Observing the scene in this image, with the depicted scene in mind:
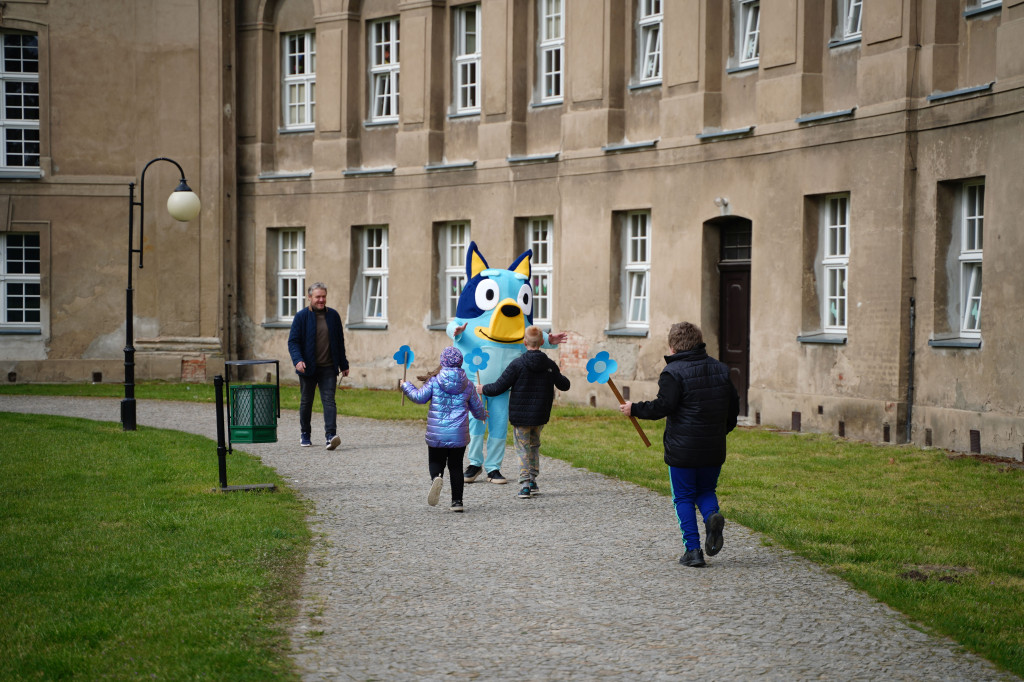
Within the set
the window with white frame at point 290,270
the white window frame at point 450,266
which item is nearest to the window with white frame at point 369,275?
the window with white frame at point 290,270

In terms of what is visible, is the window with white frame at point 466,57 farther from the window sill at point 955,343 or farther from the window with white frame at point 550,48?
the window sill at point 955,343

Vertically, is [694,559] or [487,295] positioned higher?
[487,295]

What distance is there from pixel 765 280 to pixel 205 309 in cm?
1368

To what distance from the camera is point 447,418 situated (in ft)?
37.9

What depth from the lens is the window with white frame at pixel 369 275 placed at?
28859 mm

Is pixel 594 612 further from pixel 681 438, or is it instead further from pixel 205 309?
pixel 205 309

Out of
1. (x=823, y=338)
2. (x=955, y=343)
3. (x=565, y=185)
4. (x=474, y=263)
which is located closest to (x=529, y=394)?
(x=474, y=263)

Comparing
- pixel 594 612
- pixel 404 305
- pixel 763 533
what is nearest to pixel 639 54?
pixel 404 305

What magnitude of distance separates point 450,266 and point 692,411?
1868 centimetres

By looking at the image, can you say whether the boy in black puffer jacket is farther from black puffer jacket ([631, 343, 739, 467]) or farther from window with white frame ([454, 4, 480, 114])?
window with white frame ([454, 4, 480, 114])

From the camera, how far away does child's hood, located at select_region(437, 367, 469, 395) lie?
1159 cm

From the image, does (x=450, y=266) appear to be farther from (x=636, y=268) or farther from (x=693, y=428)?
(x=693, y=428)

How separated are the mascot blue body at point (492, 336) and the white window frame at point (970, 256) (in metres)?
6.90

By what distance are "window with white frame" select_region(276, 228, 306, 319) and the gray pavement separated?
1779 centimetres
